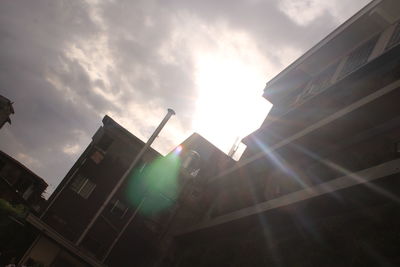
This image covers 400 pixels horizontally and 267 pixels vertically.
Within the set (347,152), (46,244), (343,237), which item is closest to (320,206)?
(343,237)

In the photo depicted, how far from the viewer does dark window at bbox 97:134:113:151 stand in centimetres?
2139

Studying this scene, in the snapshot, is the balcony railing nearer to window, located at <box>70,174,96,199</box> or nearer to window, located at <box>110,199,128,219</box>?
window, located at <box>110,199,128,219</box>

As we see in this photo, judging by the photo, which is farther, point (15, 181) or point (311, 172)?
point (15, 181)

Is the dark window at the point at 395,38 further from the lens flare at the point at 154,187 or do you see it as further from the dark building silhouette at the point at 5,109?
the dark building silhouette at the point at 5,109

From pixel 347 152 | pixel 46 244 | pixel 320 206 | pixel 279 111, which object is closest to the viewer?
pixel 320 206

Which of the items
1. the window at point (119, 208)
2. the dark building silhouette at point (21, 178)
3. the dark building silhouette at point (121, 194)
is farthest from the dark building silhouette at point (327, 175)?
the dark building silhouette at point (21, 178)

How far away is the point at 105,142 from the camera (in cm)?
2161

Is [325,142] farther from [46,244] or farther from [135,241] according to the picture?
[135,241]

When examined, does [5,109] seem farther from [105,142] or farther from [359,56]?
[359,56]

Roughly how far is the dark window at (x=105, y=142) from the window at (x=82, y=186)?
7.90ft

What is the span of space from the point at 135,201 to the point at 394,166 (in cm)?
1821

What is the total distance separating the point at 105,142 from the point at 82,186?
3.39m

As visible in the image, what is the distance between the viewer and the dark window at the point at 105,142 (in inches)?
842

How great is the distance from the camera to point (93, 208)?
19.6 metres
